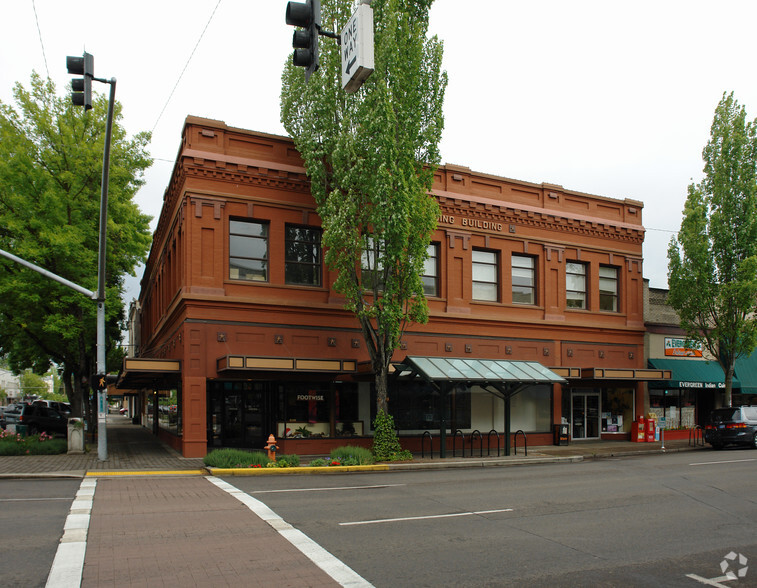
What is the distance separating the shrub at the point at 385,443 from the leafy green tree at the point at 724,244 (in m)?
15.2

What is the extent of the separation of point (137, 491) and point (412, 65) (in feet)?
46.3

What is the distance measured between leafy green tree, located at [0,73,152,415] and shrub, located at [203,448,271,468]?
38.0ft

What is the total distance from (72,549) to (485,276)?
20.4 m

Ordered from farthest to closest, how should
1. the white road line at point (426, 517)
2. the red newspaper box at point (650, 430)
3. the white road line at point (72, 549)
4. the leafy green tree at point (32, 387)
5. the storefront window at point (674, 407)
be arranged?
1. the leafy green tree at point (32, 387)
2. the storefront window at point (674, 407)
3. the red newspaper box at point (650, 430)
4. the white road line at point (426, 517)
5. the white road line at point (72, 549)

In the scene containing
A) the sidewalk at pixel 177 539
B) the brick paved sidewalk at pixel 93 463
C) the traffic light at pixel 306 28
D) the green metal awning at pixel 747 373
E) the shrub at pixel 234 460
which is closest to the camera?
the sidewalk at pixel 177 539

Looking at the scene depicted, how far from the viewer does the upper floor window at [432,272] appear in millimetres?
25219

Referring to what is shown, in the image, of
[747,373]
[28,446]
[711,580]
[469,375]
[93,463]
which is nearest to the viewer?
[711,580]

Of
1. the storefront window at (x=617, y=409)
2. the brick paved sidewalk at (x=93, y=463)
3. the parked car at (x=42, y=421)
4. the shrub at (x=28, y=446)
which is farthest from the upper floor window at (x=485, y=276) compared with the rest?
the parked car at (x=42, y=421)

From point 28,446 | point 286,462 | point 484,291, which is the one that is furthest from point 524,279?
point 28,446

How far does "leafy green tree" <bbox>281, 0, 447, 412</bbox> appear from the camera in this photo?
1955cm

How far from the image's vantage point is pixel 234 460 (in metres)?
17.5

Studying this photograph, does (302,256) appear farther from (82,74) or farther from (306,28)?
(306,28)

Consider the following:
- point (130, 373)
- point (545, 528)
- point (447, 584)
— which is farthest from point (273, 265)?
point (447, 584)

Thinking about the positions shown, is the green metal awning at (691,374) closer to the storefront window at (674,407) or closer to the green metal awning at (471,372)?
the storefront window at (674,407)
